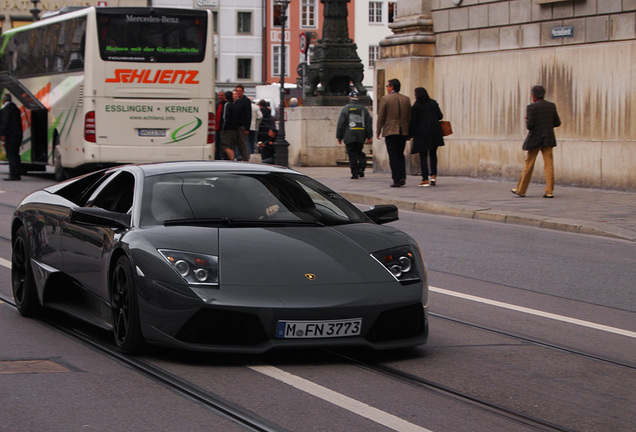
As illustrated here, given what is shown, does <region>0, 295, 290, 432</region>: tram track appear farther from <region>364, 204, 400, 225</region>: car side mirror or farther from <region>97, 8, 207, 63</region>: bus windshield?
<region>97, 8, 207, 63</region>: bus windshield

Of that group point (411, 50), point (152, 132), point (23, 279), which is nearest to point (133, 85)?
point (152, 132)

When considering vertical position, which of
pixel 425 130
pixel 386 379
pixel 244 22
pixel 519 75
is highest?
pixel 244 22

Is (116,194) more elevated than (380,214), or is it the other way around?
(116,194)

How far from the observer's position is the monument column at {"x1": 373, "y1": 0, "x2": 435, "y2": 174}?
2622 cm

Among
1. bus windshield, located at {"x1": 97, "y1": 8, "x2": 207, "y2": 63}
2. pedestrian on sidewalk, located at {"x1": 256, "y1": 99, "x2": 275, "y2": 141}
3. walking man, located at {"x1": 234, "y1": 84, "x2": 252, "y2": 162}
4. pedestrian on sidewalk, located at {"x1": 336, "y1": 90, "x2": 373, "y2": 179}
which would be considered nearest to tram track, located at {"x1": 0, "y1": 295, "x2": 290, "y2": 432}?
bus windshield, located at {"x1": 97, "y1": 8, "x2": 207, "y2": 63}

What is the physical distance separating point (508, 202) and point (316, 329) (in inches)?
502

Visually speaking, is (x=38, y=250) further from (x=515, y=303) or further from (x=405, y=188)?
(x=405, y=188)

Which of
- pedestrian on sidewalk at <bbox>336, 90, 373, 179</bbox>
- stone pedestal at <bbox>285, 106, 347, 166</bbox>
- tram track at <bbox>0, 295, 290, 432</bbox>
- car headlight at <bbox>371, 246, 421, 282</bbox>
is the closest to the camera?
tram track at <bbox>0, 295, 290, 432</bbox>

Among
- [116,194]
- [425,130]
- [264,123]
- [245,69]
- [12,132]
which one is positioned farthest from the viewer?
[245,69]

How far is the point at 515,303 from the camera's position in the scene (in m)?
9.56

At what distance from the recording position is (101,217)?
7246mm

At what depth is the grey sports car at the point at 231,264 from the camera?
6.48m

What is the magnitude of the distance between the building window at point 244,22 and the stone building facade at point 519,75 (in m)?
57.7

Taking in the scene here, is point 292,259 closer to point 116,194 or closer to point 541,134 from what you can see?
point 116,194
